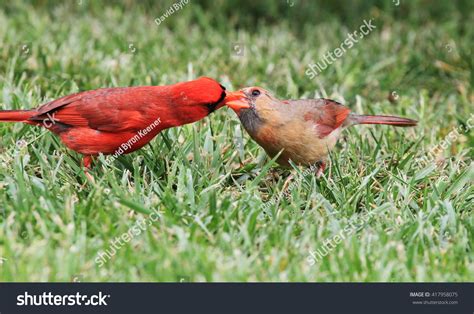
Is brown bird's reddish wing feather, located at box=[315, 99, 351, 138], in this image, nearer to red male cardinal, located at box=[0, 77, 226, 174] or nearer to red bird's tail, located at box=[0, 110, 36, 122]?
red male cardinal, located at box=[0, 77, 226, 174]

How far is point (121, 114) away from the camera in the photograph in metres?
4.74

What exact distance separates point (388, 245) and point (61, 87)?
3.07 meters

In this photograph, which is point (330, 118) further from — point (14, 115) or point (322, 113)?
point (14, 115)

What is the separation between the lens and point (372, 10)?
9.26 metres

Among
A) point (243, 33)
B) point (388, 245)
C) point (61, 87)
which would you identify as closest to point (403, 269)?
point (388, 245)

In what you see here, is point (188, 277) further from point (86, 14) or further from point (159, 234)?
point (86, 14)

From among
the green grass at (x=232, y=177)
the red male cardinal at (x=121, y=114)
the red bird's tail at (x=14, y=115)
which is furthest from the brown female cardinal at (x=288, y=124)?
the red bird's tail at (x=14, y=115)

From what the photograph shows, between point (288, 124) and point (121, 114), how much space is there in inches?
38.3

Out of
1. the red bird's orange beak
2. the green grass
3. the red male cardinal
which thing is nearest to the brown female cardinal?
the red bird's orange beak

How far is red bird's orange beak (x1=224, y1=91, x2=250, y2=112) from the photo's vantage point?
4.84 meters

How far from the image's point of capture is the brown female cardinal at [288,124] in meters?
4.97

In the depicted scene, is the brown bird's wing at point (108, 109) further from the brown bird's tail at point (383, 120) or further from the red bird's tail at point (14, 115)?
the brown bird's tail at point (383, 120)

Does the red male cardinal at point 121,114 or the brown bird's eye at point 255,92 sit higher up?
the brown bird's eye at point 255,92
